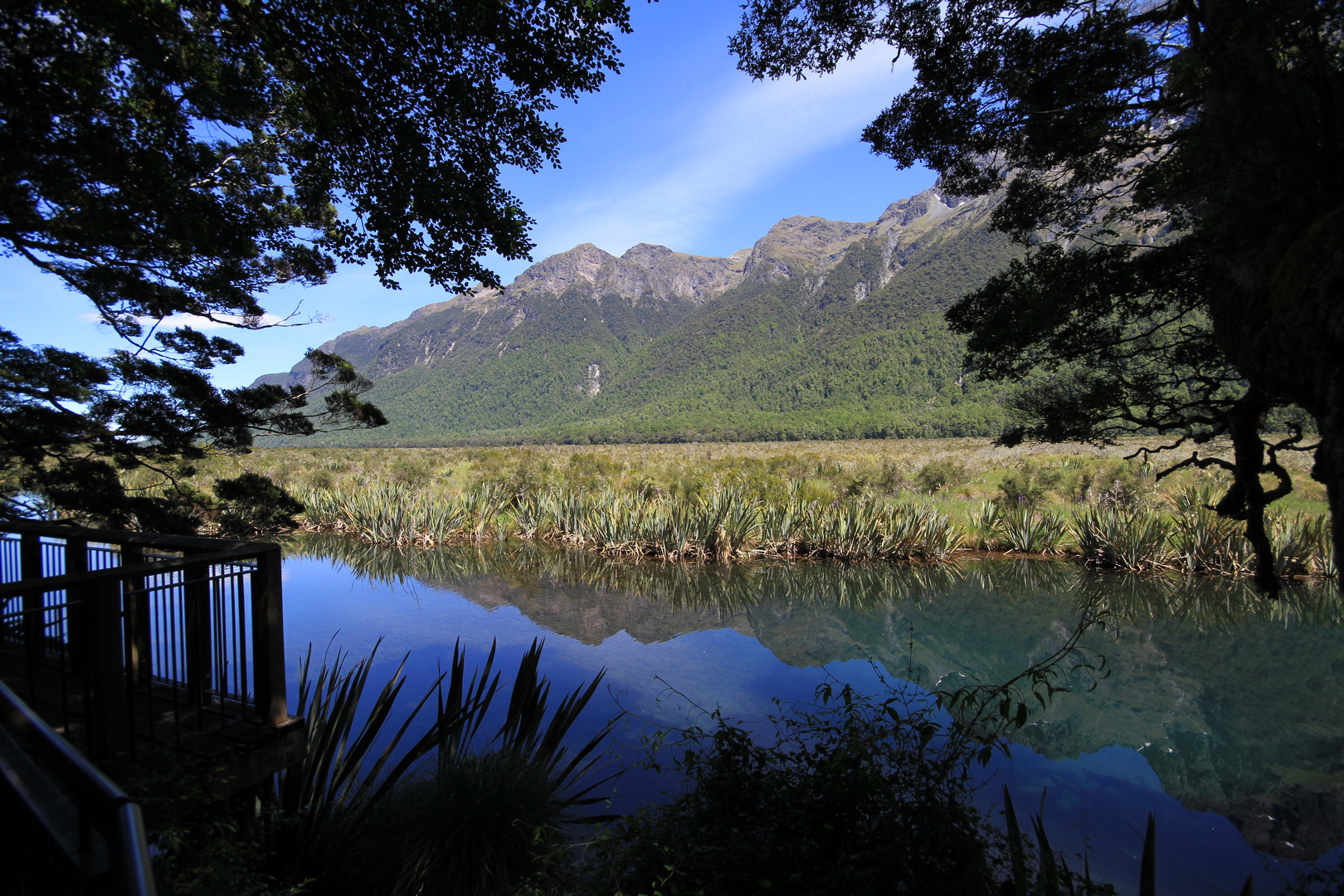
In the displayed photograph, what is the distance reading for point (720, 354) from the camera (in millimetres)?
128250

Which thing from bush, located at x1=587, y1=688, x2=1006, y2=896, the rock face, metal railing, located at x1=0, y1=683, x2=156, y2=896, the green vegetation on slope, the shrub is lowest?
bush, located at x1=587, y1=688, x2=1006, y2=896

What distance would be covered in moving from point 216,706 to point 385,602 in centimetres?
628

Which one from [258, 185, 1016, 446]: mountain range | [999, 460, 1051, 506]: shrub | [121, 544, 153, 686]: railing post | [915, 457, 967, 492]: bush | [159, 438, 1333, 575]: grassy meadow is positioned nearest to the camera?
[121, 544, 153, 686]: railing post

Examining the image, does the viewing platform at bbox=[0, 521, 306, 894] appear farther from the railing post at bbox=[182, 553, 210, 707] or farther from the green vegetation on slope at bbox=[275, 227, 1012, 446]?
the green vegetation on slope at bbox=[275, 227, 1012, 446]

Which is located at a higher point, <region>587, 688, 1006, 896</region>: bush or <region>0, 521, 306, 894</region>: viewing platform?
<region>0, 521, 306, 894</region>: viewing platform

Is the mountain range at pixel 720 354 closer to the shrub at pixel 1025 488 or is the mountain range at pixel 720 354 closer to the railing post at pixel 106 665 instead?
the shrub at pixel 1025 488

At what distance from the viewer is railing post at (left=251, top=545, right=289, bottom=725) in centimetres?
335

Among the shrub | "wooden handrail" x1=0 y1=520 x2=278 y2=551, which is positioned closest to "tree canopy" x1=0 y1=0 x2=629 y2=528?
"wooden handrail" x1=0 y1=520 x2=278 y2=551

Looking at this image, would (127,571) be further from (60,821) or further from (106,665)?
(60,821)

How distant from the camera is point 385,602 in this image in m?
9.72

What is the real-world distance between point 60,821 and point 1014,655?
8.30m

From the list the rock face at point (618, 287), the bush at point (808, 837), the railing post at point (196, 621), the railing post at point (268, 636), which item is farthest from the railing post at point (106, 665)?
the rock face at point (618, 287)

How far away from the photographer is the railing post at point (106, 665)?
2.65 meters

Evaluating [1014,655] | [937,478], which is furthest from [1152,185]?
[937,478]
